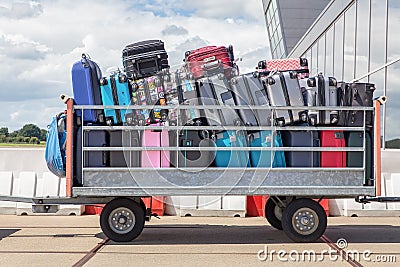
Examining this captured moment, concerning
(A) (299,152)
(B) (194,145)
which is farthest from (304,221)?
(B) (194,145)

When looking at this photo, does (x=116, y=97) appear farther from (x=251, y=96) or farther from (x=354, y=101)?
(x=354, y=101)

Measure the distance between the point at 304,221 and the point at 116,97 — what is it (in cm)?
318

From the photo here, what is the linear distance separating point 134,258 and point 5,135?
16.2 meters

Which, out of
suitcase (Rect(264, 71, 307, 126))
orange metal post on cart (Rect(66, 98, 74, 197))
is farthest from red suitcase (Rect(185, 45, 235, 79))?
orange metal post on cart (Rect(66, 98, 74, 197))

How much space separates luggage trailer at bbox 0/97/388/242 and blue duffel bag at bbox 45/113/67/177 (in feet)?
0.93

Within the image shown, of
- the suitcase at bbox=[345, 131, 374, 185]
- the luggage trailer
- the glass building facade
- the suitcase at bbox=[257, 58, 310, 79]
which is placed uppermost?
the glass building facade

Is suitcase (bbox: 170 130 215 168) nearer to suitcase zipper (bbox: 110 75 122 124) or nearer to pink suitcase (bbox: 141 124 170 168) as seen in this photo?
pink suitcase (bbox: 141 124 170 168)

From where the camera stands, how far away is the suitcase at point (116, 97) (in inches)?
394

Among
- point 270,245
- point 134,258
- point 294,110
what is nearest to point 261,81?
point 294,110

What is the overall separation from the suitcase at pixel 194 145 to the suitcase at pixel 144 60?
3.56ft

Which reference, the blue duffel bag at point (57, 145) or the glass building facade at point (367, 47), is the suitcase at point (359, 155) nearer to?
the blue duffel bag at point (57, 145)

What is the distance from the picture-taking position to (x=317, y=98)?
10.2m

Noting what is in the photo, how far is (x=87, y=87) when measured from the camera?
996cm

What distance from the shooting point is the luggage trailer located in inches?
391
